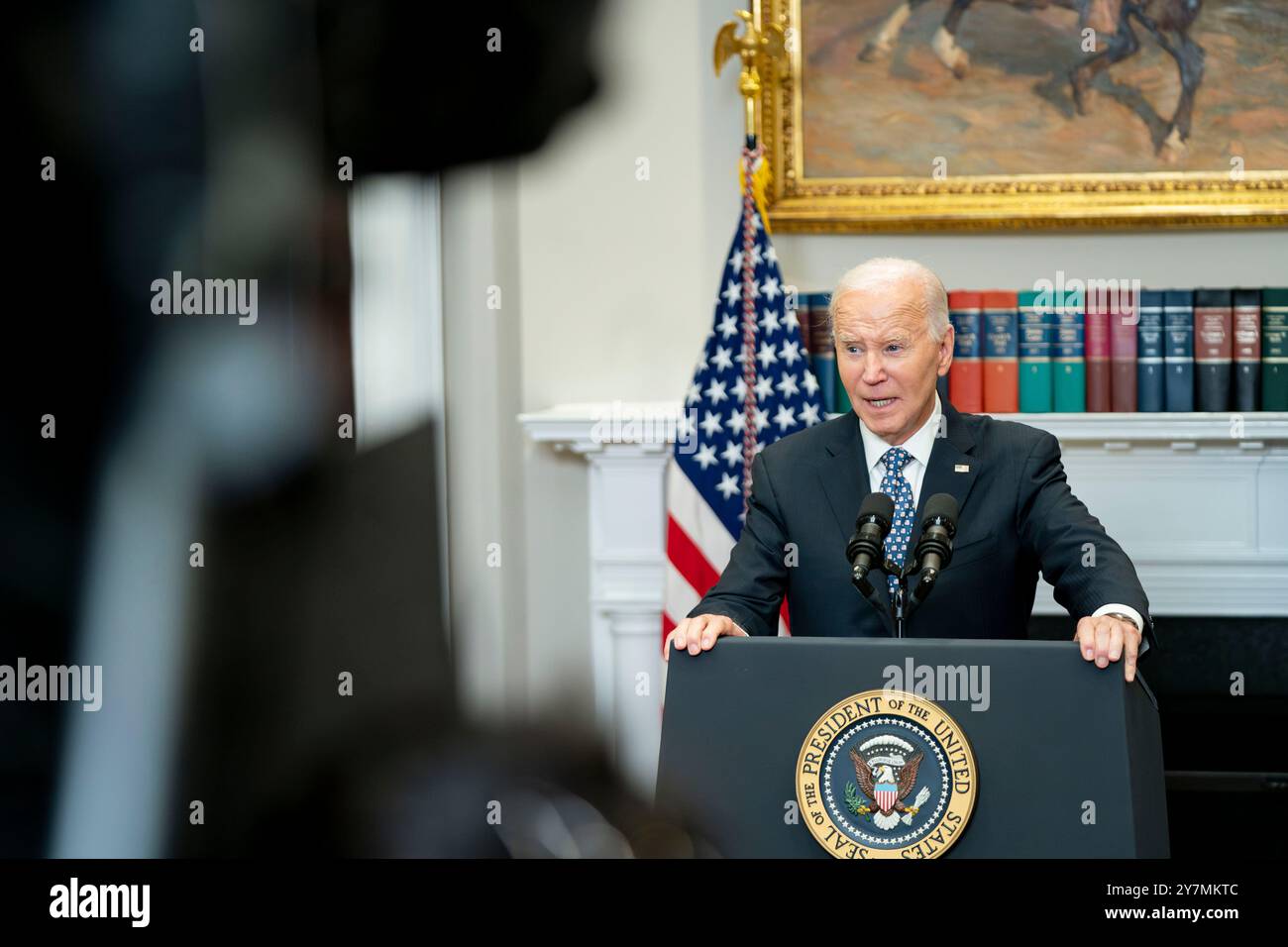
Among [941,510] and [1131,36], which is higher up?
[1131,36]

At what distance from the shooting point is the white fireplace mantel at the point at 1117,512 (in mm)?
3953

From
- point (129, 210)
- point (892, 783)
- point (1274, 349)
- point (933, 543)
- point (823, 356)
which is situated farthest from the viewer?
point (823, 356)

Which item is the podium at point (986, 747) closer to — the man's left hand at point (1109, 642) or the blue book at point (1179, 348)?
the man's left hand at point (1109, 642)

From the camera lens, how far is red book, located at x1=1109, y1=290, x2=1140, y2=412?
393 cm

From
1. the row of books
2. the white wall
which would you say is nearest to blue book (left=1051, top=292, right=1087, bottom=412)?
the row of books

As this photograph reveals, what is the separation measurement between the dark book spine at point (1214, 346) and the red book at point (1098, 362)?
0.88 ft

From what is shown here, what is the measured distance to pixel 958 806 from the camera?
1.71 m

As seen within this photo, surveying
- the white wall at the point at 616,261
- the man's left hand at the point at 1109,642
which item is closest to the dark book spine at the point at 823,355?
the white wall at the point at 616,261

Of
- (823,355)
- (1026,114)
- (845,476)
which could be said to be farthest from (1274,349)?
(845,476)

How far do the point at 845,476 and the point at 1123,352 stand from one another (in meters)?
1.86

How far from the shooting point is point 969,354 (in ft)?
13.0

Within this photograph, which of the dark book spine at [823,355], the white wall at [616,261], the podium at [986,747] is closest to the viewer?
the podium at [986,747]

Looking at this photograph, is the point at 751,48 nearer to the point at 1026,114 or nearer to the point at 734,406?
the point at 1026,114
